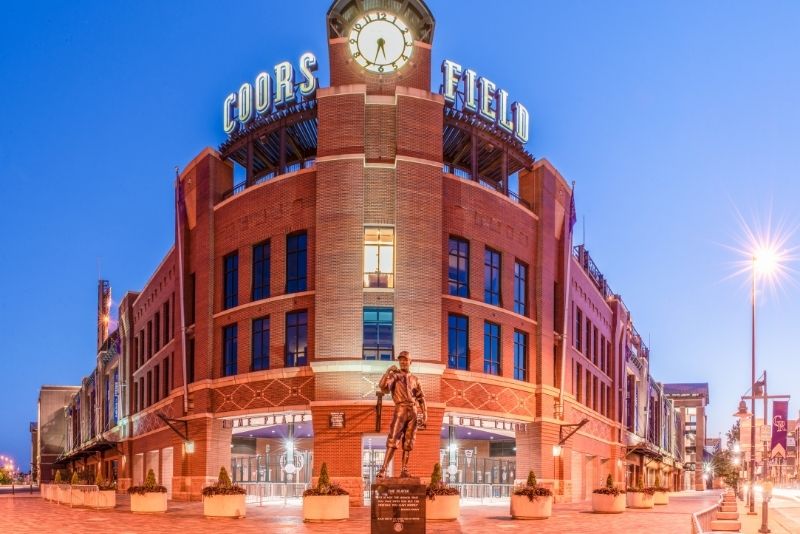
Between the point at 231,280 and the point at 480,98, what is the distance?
15.0m

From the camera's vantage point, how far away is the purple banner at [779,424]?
37.0 meters

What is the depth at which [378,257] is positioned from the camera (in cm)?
4066

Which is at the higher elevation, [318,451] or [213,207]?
[213,207]

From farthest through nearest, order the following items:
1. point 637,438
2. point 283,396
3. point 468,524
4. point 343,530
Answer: point 637,438 → point 283,396 → point 468,524 → point 343,530

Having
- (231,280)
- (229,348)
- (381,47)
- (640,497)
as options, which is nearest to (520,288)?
(640,497)

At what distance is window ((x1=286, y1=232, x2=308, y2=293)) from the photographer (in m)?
42.0

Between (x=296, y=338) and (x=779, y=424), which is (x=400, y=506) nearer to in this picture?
(x=296, y=338)

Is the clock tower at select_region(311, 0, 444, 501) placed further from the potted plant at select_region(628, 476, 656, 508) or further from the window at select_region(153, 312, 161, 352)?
the window at select_region(153, 312, 161, 352)

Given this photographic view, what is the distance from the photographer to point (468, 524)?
30016 millimetres

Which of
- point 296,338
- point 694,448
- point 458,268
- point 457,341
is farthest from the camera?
point 694,448

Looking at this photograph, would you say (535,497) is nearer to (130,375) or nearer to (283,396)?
(283,396)

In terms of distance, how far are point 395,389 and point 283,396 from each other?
17.9 metres

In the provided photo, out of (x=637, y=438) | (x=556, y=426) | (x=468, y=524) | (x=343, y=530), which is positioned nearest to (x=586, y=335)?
(x=556, y=426)

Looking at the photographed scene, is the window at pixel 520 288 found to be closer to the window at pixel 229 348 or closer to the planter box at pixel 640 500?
the planter box at pixel 640 500
